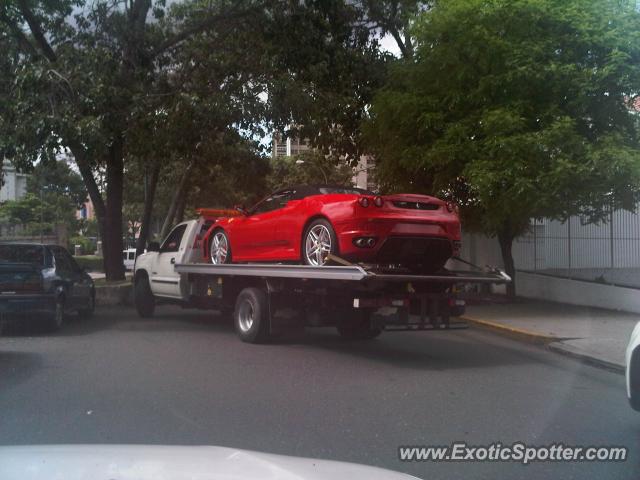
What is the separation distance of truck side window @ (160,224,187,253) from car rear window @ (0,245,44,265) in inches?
94.9

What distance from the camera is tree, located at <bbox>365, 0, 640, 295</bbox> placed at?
44.7 feet

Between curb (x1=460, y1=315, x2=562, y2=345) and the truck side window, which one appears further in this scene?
the truck side window

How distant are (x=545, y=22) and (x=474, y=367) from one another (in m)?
8.21

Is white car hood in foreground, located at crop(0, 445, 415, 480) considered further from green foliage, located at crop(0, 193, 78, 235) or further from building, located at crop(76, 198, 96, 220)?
building, located at crop(76, 198, 96, 220)

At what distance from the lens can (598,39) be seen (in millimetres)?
13898

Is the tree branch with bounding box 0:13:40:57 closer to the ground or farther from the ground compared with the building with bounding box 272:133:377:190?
farther from the ground

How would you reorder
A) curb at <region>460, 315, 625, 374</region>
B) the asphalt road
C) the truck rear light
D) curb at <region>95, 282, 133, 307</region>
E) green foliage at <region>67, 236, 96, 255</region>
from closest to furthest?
1. the asphalt road
2. the truck rear light
3. curb at <region>460, 315, 625, 374</region>
4. curb at <region>95, 282, 133, 307</region>
5. green foliage at <region>67, 236, 96, 255</region>

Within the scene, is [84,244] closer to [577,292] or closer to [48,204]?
[48,204]

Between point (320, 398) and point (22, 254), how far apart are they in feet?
25.1

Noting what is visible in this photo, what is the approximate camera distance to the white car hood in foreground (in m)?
3.07

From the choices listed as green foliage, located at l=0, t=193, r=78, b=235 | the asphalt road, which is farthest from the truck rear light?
green foliage, located at l=0, t=193, r=78, b=235

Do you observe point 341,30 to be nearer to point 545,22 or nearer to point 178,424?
point 545,22

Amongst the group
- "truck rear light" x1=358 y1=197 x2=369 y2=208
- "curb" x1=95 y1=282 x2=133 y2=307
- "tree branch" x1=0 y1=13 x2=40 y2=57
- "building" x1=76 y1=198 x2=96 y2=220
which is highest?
"tree branch" x1=0 y1=13 x2=40 y2=57

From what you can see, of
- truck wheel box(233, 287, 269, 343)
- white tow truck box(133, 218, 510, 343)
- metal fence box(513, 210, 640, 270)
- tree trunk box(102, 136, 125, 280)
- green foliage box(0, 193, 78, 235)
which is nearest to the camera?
white tow truck box(133, 218, 510, 343)
